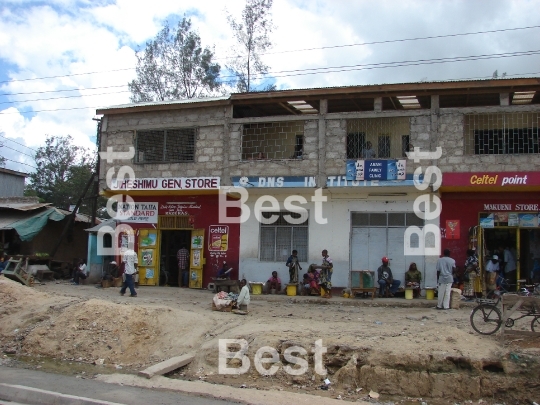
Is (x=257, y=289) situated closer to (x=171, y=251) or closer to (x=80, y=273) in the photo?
(x=171, y=251)

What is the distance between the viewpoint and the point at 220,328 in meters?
10.8

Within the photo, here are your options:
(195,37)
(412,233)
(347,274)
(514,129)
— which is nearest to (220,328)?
(347,274)

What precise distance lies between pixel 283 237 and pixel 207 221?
2.83 m

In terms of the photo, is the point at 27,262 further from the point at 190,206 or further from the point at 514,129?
the point at 514,129

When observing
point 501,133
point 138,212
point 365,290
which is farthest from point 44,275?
point 501,133

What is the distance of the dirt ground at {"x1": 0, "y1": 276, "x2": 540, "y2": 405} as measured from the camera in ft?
27.1

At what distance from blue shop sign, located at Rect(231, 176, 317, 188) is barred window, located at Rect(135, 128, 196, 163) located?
2143 millimetres

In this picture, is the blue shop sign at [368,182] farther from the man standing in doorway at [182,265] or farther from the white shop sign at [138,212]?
the white shop sign at [138,212]

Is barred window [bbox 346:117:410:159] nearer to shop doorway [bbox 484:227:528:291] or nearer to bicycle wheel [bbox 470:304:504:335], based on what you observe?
shop doorway [bbox 484:227:528:291]

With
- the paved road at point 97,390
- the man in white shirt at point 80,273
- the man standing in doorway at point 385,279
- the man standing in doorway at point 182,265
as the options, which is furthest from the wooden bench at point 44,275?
the man standing in doorway at point 385,279

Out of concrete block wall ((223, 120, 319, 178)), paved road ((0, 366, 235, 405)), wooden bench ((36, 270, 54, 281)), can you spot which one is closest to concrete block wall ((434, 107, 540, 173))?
concrete block wall ((223, 120, 319, 178))

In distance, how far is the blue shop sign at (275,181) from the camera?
16766 millimetres

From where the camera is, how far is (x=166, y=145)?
18.7 m

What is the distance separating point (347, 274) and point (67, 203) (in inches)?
1056
